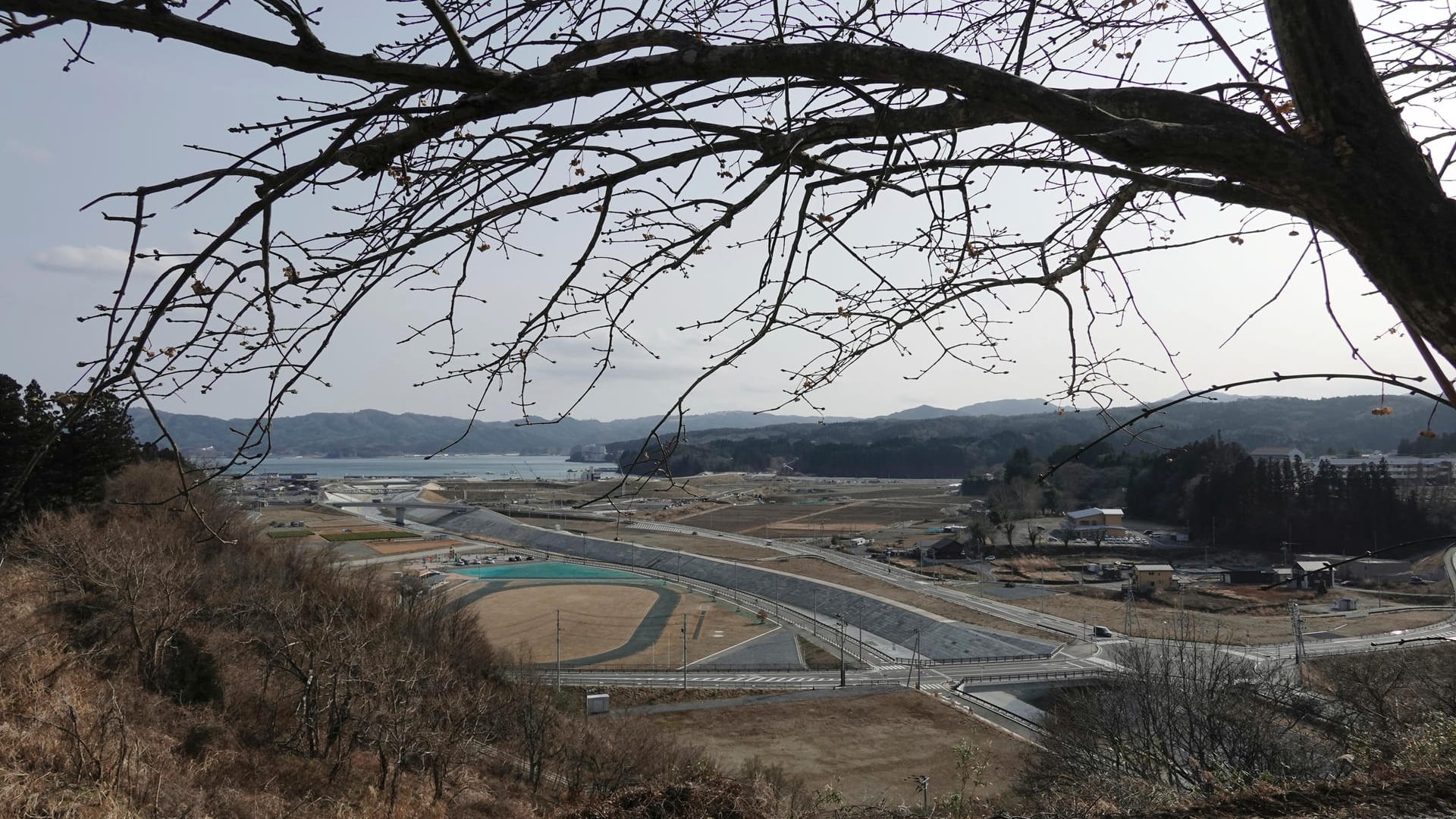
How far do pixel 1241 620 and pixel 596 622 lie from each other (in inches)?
964

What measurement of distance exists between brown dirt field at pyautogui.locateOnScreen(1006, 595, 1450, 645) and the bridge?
187 feet

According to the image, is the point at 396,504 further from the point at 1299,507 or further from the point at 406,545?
the point at 1299,507

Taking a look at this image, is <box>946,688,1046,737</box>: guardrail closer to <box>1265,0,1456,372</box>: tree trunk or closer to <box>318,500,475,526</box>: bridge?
<box>1265,0,1456,372</box>: tree trunk

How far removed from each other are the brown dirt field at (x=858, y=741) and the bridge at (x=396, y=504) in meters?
58.8

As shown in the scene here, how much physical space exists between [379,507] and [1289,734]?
8389 cm

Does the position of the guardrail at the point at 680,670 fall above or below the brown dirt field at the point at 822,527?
below

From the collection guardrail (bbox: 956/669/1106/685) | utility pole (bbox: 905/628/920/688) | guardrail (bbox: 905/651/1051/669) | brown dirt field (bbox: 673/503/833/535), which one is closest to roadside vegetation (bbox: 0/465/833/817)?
utility pole (bbox: 905/628/920/688)

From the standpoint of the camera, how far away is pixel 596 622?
108 feet

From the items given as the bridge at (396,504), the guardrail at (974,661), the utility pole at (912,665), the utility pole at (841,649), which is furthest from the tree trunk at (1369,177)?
the bridge at (396,504)

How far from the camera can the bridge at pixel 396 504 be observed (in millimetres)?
77250

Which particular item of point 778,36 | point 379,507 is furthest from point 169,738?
point 379,507

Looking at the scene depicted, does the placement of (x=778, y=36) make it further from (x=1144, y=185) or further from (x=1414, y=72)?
(x=1414, y=72)

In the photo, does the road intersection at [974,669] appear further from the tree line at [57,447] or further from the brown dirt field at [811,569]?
the tree line at [57,447]

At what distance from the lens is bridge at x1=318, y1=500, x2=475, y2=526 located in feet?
253
